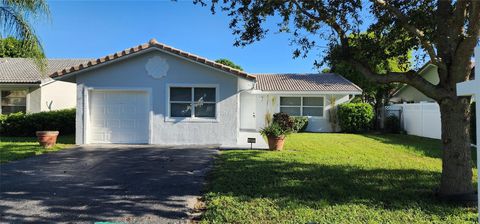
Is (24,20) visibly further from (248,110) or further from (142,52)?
(248,110)

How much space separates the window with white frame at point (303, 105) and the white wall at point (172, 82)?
33.1 ft

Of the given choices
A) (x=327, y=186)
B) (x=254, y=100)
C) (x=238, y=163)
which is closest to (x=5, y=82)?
(x=254, y=100)

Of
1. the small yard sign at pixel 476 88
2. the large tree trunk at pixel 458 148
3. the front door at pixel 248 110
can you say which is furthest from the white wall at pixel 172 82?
the small yard sign at pixel 476 88

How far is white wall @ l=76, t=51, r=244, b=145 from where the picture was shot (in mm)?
13555

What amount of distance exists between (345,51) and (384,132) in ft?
51.5

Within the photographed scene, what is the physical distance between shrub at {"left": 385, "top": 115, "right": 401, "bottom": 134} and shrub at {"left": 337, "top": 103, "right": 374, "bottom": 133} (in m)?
1.01

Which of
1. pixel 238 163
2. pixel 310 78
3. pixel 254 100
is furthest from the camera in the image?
pixel 310 78

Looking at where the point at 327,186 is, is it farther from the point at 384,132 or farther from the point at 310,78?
the point at 310,78

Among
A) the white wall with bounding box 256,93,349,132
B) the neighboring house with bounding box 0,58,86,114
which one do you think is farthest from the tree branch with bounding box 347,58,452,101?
the neighboring house with bounding box 0,58,86,114

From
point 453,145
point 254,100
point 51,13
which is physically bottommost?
point 453,145

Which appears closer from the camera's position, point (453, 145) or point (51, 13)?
point (453, 145)

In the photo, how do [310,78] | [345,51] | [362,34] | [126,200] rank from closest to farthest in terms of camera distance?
[126,200]
[345,51]
[362,34]
[310,78]

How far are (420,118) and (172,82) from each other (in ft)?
42.1

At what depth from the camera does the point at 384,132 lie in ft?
69.0
